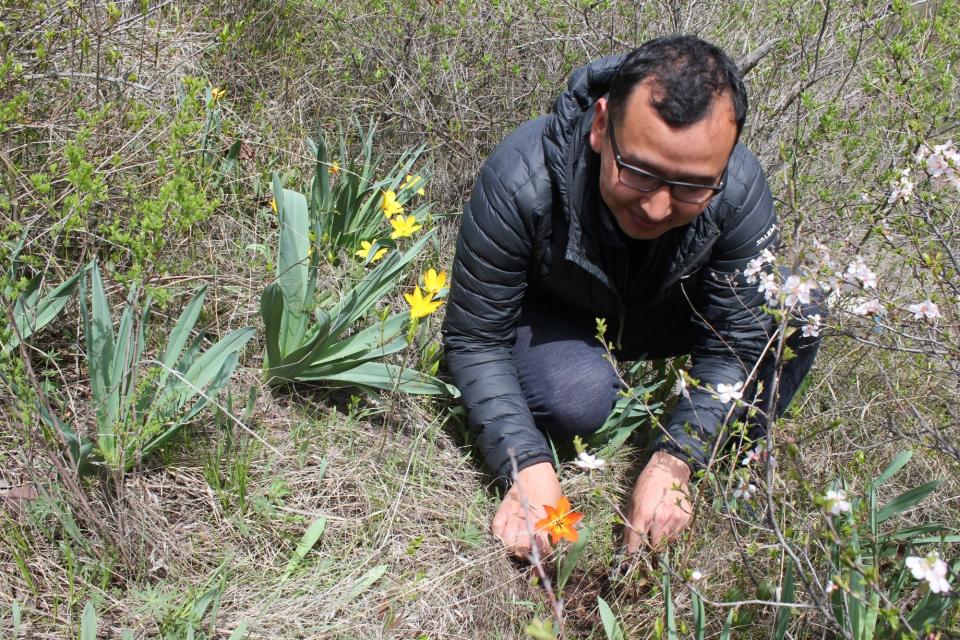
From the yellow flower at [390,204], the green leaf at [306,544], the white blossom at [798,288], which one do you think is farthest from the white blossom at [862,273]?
the yellow flower at [390,204]

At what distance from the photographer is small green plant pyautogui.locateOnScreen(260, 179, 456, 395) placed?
226 cm

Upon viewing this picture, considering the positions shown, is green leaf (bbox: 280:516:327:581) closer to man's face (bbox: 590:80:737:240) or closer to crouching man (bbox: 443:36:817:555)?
crouching man (bbox: 443:36:817:555)

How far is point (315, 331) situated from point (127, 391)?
611 millimetres

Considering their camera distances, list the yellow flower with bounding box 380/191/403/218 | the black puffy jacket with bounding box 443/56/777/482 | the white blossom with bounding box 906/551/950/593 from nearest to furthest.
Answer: the white blossom with bounding box 906/551/950/593 < the black puffy jacket with bounding box 443/56/777/482 < the yellow flower with bounding box 380/191/403/218

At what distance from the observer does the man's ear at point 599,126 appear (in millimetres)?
2012

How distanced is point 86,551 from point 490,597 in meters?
0.94

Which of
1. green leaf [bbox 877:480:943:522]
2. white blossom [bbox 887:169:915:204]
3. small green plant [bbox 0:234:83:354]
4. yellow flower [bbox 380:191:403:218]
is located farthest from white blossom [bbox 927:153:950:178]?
small green plant [bbox 0:234:83:354]

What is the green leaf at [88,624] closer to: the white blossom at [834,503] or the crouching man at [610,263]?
the crouching man at [610,263]

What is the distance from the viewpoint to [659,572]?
1.96 m

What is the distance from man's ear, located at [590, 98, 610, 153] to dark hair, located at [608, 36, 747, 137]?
0.20 feet

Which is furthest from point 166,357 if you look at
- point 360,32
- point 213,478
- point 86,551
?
point 360,32

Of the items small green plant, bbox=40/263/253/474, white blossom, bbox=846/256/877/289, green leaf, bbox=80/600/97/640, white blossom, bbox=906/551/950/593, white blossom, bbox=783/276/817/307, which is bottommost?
green leaf, bbox=80/600/97/640

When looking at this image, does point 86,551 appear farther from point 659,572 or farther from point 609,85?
point 609,85

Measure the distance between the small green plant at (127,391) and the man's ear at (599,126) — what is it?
1.06 m
